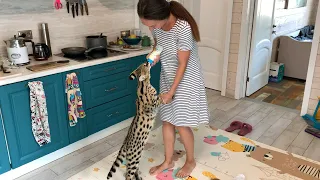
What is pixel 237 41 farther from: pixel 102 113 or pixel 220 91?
pixel 102 113

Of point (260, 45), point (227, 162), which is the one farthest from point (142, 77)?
point (260, 45)

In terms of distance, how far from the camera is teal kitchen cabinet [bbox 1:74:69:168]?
208 centimetres

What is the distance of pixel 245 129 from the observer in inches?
121

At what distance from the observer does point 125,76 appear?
291 cm

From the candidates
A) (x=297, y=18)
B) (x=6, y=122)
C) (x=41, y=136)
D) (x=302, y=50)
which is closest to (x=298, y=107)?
(x=302, y=50)

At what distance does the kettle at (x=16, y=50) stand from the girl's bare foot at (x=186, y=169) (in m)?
1.59

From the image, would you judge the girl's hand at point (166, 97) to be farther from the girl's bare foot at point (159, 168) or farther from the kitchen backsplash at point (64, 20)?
the kitchen backsplash at point (64, 20)

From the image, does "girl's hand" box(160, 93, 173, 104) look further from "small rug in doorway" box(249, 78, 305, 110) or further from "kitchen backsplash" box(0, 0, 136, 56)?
"small rug in doorway" box(249, 78, 305, 110)

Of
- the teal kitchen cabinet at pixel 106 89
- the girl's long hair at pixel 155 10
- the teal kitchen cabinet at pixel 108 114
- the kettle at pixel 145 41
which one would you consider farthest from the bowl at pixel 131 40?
the girl's long hair at pixel 155 10

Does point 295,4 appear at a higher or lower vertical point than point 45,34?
higher

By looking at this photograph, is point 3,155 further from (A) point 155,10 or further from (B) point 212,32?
(B) point 212,32

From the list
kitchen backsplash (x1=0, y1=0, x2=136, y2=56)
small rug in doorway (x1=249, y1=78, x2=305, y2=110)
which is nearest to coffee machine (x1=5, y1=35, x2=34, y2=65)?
kitchen backsplash (x1=0, y1=0, x2=136, y2=56)

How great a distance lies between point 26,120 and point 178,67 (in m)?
1.27

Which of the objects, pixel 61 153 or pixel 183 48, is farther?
pixel 61 153
